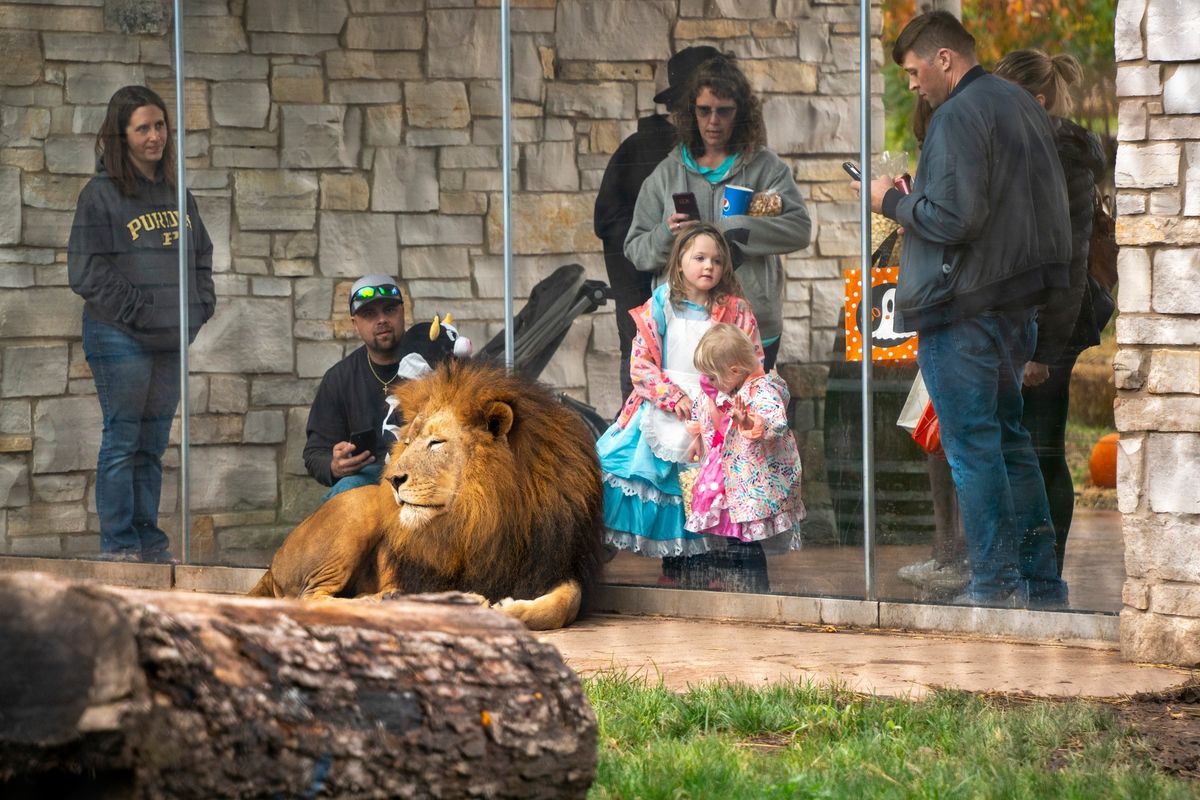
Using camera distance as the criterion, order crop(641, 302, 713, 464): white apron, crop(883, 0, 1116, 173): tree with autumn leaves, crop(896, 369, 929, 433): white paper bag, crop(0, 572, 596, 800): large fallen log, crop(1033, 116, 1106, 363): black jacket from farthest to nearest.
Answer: crop(641, 302, 713, 464): white apron, crop(896, 369, 929, 433): white paper bag, crop(1033, 116, 1106, 363): black jacket, crop(883, 0, 1116, 173): tree with autumn leaves, crop(0, 572, 596, 800): large fallen log

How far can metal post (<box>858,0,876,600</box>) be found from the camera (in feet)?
24.2

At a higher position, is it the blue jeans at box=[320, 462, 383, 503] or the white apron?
the white apron

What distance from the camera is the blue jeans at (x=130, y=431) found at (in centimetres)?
941

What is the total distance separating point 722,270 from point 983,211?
1.30m

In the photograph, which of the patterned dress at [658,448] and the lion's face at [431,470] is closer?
the lion's face at [431,470]

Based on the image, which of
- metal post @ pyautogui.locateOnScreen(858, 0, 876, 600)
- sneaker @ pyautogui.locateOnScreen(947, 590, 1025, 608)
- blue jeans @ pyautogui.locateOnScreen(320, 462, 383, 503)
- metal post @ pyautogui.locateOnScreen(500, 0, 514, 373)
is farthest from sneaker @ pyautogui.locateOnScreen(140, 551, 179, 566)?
sneaker @ pyautogui.locateOnScreen(947, 590, 1025, 608)

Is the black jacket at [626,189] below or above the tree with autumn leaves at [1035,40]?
below

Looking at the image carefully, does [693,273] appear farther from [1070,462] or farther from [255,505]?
[255,505]

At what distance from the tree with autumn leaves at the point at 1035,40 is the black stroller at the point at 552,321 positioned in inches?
64.0

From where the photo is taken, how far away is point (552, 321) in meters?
8.26

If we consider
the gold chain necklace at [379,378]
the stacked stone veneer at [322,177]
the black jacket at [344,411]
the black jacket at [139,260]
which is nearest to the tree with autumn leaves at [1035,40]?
the stacked stone veneer at [322,177]

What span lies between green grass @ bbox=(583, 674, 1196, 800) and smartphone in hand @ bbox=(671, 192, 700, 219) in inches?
113

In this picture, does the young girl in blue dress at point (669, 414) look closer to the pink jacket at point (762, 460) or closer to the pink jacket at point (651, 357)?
the pink jacket at point (651, 357)

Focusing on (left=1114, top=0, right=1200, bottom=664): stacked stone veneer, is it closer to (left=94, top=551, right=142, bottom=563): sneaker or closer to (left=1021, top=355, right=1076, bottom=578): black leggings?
(left=1021, top=355, right=1076, bottom=578): black leggings
